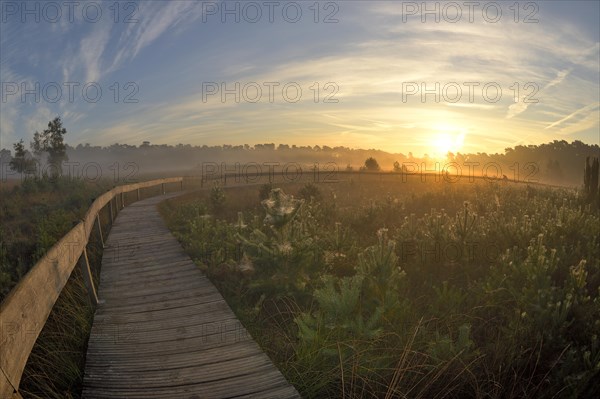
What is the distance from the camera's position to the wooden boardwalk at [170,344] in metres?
3.63

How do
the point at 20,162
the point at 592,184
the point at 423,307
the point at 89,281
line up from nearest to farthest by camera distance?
the point at 89,281, the point at 423,307, the point at 592,184, the point at 20,162

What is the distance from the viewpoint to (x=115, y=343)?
4555mm

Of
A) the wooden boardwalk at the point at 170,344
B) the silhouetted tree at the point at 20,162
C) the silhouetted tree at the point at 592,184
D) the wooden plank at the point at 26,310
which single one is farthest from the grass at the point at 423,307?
the silhouetted tree at the point at 20,162

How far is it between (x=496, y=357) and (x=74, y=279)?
275 inches

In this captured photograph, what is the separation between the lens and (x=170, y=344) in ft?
14.8

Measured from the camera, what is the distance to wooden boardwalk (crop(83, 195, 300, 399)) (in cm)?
363

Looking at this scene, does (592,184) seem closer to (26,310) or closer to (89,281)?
(89,281)

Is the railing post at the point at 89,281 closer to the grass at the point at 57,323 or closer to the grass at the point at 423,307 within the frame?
the grass at the point at 57,323

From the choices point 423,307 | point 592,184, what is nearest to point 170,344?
point 423,307

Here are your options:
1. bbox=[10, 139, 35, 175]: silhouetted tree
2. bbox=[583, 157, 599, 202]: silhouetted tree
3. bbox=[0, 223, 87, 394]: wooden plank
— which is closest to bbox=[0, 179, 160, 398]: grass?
bbox=[0, 223, 87, 394]: wooden plank

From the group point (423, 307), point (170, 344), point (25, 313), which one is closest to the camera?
point (25, 313)

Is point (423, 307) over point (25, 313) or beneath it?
beneath

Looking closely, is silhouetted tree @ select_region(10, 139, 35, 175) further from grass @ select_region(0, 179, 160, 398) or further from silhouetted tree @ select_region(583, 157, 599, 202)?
silhouetted tree @ select_region(583, 157, 599, 202)

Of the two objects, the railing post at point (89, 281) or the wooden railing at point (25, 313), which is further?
the railing post at point (89, 281)
